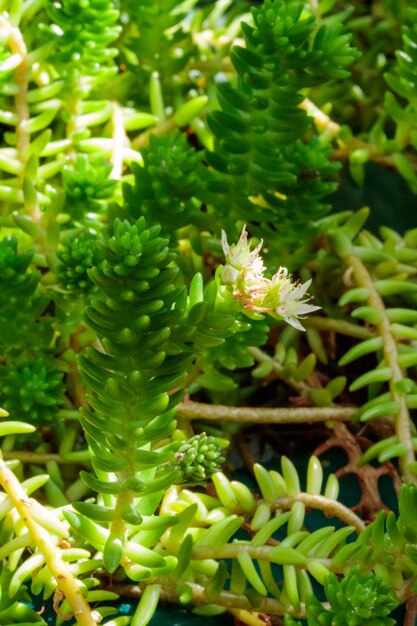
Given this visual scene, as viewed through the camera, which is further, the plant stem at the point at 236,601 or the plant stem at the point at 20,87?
the plant stem at the point at 20,87

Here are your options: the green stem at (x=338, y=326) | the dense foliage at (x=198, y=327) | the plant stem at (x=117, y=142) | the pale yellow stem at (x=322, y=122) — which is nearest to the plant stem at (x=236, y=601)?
the dense foliage at (x=198, y=327)

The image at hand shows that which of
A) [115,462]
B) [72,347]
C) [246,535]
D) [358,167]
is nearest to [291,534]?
[246,535]

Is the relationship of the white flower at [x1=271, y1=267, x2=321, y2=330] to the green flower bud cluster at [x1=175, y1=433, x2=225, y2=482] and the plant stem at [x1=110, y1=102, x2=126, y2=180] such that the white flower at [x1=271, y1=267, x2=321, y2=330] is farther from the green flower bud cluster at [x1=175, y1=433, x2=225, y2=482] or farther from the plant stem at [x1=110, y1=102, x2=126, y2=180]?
the plant stem at [x1=110, y1=102, x2=126, y2=180]

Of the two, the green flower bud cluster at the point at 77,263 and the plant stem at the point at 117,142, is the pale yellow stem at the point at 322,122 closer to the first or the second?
the plant stem at the point at 117,142

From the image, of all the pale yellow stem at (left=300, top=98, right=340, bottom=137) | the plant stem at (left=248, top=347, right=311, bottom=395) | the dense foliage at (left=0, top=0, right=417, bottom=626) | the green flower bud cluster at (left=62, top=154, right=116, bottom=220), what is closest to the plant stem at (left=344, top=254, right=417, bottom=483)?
the dense foliage at (left=0, top=0, right=417, bottom=626)

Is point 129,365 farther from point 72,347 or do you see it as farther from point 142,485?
point 72,347

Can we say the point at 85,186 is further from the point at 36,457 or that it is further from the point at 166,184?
the point at 36,457
